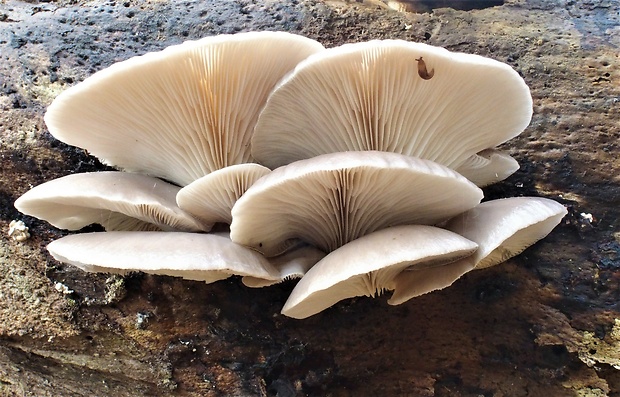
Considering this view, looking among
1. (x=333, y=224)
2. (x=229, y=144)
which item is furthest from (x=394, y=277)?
(x=229, y=144)

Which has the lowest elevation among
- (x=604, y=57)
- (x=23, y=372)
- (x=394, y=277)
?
(x=23, y=372)

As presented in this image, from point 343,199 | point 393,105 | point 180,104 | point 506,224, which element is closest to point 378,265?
point 343,199

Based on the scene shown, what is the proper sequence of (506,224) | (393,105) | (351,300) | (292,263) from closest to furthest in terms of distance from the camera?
(506,224), (393,105), (292,263), (351,300)

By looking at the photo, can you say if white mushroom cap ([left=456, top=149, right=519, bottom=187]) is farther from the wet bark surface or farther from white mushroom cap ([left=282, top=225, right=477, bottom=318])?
white mushroom cap ([left=282, top=225, right=477, bottom=318])

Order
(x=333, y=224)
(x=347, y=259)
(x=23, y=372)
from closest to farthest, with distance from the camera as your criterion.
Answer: (x=347, y=259) < (x=333, y=224) < (x=23, y=372)

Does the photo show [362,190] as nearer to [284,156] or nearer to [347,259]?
[347,259]

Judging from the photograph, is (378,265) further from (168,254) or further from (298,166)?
Result: (168,254)

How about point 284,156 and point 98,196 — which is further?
point 284,156

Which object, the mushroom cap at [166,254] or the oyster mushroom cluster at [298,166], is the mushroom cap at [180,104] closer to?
the oyster mushroom cluster at [298,166]
